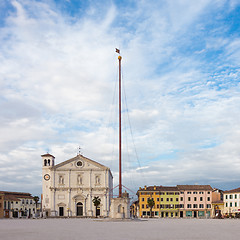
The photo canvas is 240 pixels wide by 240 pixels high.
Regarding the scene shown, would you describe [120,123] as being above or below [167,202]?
above

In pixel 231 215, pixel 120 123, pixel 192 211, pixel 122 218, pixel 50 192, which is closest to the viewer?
pixel 122 218

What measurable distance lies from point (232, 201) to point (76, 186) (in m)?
38.4

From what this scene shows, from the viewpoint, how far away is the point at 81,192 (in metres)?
87.6

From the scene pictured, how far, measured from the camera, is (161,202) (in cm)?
9856

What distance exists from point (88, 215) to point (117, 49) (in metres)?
44.6

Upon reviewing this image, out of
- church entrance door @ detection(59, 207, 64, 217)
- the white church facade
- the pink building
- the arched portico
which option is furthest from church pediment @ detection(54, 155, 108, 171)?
the pink building

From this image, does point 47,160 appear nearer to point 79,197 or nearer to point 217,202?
point 79,197

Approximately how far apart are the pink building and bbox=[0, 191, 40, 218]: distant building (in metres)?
37.9

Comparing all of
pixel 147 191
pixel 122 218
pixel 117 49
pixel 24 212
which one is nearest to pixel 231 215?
pixel 147 191

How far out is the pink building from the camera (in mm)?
97312

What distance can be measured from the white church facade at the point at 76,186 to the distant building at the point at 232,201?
97.5ft

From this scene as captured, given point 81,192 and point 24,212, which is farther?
point 24,212

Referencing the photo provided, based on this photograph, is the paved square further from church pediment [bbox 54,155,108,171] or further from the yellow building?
the yellow building

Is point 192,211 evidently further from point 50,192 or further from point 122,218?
point 122,218
